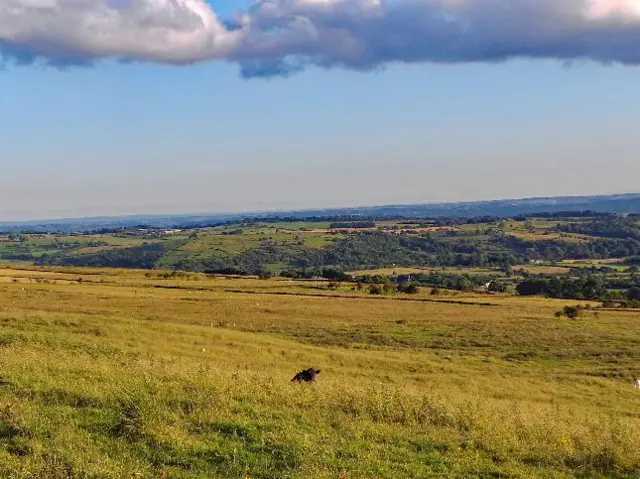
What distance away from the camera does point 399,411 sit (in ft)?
43.7

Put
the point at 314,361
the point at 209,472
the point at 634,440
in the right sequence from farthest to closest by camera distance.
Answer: the point at 314,361 → the point at 634,440 → the point at 209,472

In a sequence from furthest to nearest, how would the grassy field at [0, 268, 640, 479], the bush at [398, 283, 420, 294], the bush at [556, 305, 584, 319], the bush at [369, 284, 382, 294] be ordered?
the bush at [398, 283, 420, 294], the bush at [369, 284, 382, 294], the bush at [556, 305, 584, 319], the grassy field at [0, 268, 640, 479]

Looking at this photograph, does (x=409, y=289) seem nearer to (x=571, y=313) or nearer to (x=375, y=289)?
(x=375, y=289)

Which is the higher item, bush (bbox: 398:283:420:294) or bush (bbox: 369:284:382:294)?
bush (bbox: 369:284:382:294)

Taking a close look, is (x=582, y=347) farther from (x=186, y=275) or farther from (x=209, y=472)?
(x=186, y=275)

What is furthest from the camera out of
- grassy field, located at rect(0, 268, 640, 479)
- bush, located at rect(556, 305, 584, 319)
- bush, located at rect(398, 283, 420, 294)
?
bush, located at rect(398, 283, 420, 294)

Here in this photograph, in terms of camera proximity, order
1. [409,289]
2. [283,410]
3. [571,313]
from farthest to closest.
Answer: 1. [409,289]
2. [571,313]
3. [283,410]

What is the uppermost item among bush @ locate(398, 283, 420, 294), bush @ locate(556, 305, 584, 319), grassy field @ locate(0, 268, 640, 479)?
grassy field @ locate(0, 268, 640, 479)

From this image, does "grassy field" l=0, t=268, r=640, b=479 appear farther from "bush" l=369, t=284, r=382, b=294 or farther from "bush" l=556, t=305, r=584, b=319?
"bush" l=369, t=284, r=382, b=294

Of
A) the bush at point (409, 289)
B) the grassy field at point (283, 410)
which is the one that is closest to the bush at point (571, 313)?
the grassy field at point (283, 410)

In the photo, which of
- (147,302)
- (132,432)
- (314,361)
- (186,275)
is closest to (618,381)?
(314,361)

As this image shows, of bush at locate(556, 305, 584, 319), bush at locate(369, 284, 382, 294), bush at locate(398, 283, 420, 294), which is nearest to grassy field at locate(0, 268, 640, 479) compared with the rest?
bush at locate(556, 305, 584, 319)

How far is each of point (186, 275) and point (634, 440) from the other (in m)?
80.3

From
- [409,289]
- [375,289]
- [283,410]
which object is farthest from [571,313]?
[283,410]
